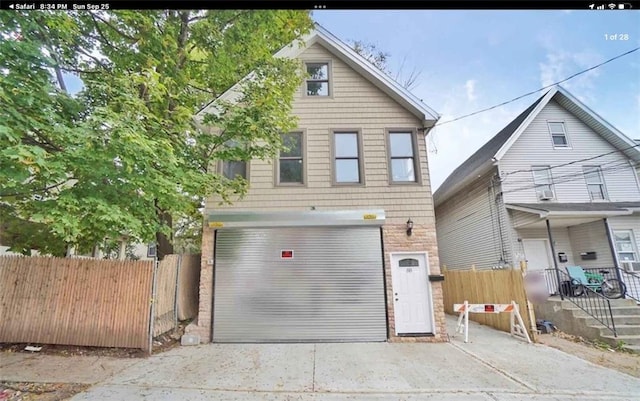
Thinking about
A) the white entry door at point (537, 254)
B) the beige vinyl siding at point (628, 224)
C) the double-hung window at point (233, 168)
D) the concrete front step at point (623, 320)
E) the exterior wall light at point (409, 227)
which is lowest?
the concrete front step at point (623, 320)

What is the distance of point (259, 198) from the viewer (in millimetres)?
7617

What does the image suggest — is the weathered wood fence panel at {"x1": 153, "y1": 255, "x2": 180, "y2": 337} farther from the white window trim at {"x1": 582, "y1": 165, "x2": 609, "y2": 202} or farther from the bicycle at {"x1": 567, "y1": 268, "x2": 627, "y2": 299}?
the white window trim at {"x1": 582, "y1": 165, "x2": 609, "y2": 202}

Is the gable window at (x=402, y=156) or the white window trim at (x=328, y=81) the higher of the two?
the white window trim at (x=328, y=81)

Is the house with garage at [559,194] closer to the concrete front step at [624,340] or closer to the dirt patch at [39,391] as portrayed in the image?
the concrete front step at [624,340]

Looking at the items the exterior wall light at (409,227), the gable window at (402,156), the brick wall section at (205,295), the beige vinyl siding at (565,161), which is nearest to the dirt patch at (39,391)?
the brick wall section at (205,295)

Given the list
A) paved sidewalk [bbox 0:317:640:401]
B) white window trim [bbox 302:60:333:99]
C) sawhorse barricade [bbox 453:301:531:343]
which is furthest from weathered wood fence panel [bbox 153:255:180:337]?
sawhorse barricade [bbox 453:301:531:343]

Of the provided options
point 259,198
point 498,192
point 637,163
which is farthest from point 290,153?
point 637,163

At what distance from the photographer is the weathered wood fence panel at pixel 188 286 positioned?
24.7 ft

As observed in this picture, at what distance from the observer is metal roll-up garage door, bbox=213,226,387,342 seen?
703 centimetres

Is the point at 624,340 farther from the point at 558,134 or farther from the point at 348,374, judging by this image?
the point at 558,134

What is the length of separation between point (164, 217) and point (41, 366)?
370 cm

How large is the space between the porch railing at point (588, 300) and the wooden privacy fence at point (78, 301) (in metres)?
10.4

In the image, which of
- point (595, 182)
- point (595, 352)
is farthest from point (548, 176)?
point (595, 352)

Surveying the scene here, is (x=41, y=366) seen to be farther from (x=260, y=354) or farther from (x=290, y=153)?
(x=290, y=153)
